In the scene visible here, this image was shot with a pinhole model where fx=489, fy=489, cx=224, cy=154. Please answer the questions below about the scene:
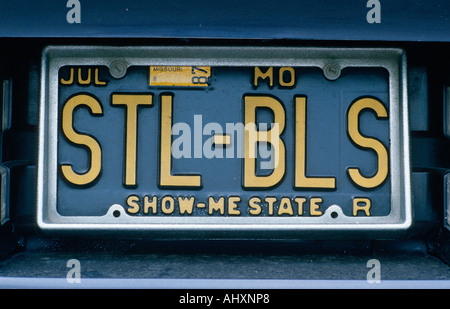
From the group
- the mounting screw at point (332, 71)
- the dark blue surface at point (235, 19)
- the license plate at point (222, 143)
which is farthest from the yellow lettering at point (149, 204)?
the mounting screw at point (332, 71)

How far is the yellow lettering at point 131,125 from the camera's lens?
3.75ft

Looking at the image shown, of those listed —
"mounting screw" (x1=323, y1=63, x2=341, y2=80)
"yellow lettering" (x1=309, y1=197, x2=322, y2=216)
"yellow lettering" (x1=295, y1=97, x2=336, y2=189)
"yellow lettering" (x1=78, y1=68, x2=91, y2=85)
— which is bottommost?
"yellow lettering" (x1=309, y1=197, x2=322, y2=216)

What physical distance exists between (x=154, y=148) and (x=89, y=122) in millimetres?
167

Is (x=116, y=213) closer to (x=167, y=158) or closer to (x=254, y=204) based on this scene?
(x=167, y=158)

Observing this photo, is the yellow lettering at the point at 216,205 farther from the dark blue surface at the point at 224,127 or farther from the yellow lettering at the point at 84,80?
the yellow lettering at the point at 84,80

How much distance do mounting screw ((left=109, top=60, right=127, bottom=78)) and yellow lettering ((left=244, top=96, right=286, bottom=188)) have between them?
298 millimetres

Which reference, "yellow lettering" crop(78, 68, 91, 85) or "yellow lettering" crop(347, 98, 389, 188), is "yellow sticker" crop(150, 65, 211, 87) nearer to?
"yellow lettering" crop(78, 68, 91, 85)

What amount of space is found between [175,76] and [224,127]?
17 centimetres

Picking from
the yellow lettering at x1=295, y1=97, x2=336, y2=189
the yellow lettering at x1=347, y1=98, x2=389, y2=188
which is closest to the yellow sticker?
the yellow lettering at x1=295, y1=97, x2=336, y2=189

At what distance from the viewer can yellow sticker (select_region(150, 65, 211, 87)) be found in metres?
1.16

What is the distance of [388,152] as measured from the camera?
1152mm
